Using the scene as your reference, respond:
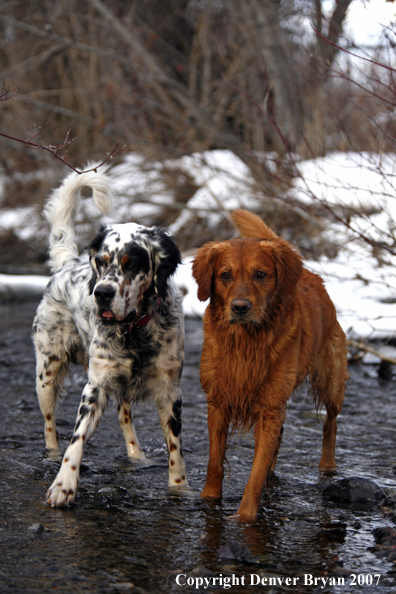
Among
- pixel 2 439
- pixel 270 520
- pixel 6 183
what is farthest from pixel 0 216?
pixel 270 520

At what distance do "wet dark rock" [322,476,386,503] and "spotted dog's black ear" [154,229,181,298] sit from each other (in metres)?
1.44

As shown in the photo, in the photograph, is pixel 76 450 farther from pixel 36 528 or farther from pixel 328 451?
pixel 328 451

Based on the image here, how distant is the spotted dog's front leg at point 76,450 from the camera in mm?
3377

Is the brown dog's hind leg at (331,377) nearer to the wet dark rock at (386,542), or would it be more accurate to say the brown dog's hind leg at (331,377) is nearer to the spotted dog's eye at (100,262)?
the wet dark rock at (386,542)

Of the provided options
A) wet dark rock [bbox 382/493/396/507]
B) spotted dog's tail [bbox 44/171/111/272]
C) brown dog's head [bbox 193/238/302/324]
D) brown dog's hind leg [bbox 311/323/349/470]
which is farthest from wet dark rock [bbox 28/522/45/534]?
spotted dog's tail [bbox 44/171/111/272]

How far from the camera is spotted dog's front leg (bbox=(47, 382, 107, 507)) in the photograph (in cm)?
338

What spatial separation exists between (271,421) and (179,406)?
686mm

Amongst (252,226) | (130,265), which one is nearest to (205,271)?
(130,265)

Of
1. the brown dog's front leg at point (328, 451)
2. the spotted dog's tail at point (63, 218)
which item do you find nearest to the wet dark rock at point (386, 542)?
the brown dog's front leg at point (328, 451)

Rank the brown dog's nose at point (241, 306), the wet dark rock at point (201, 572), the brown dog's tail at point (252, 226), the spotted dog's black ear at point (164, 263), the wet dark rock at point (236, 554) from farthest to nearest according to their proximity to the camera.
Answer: the brown dog's tail at point (252, 226)
the spotted dog's black ear at point (164, 263)
the brown dog's nose at point (241, 306)
the wet dark rock at point (236, 554)
the wet dark rock at point (201, 572)

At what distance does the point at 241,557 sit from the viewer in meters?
2.73

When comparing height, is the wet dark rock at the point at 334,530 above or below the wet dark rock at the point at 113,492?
above

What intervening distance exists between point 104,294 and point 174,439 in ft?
3.23

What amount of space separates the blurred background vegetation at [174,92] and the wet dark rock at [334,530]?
22.0 ft
